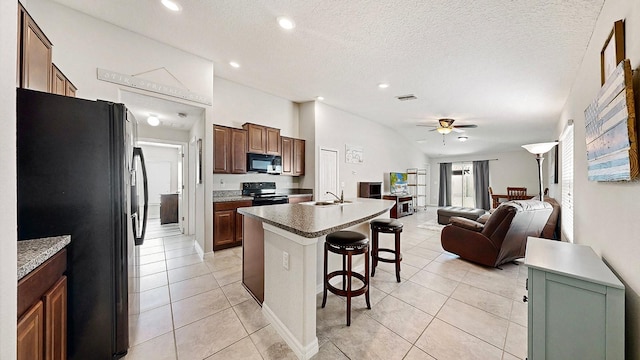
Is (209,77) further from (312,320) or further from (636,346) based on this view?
(636,346)

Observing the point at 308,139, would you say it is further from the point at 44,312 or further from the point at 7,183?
the point at 7,183

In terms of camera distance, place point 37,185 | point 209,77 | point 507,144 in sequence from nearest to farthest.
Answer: point 37,185 < point 209,77 < point 507,144

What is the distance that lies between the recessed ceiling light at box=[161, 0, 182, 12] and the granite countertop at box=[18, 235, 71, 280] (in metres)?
2.39

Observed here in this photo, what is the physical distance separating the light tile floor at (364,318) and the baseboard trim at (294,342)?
4 cm

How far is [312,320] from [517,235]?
3153 millimetres

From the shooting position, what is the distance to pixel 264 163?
14.3 ft

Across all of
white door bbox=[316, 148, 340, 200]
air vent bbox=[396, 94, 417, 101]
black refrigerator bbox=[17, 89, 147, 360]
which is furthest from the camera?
white door bbox=[316, 148, 340, 200]

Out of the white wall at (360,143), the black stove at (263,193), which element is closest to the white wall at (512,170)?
the white wall at (360,143)

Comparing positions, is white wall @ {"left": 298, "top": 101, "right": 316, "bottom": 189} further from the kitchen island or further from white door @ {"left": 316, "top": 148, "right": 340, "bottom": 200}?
the kitchen island

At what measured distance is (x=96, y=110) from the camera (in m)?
1.37

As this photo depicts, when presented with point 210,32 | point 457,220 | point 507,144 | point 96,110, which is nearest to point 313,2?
point 210,32

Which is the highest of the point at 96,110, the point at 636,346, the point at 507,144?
the point at 507,144

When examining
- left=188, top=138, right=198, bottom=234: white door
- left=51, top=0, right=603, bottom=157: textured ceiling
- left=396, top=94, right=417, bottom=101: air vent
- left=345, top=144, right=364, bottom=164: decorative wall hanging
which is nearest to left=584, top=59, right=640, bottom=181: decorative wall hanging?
left=51, top=0, right=603, bottom=157: textured ceiling

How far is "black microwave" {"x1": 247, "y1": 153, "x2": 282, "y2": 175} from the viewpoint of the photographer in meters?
4.13
